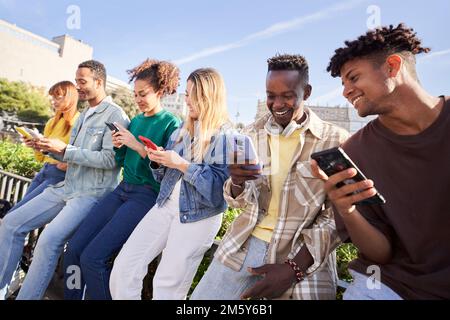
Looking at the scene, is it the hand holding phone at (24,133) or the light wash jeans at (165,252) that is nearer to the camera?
the light wash jeans at (165,252)

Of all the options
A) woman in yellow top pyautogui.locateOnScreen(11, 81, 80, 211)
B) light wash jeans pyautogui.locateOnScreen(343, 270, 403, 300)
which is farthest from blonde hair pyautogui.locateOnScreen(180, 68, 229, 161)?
woman in yellow top pyautogui.locateOnScreen(11, 81, 80, 211)

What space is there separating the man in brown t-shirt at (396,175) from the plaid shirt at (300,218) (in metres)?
0.15

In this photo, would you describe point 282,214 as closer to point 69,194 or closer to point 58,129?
point 69,194

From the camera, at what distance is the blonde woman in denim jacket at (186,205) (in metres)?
2.32

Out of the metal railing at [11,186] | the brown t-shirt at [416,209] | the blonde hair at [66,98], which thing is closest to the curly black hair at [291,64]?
the brown t-shirt at [416,209]

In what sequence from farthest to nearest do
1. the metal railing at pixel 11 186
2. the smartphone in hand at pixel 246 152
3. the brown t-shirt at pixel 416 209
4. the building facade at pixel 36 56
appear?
the building facade at pixel 36 56, the metal railing at pixel 11 186, the smartphone in hand at pixel 246 152, the brown t-shirt at pixel 416 209

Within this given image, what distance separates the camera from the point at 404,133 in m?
1.77

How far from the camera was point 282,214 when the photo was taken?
6.63 ft

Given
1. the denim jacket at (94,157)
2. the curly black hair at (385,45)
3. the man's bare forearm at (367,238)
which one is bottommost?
the man's bare forearm at (367,238)

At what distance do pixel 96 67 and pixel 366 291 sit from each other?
333 centimetres

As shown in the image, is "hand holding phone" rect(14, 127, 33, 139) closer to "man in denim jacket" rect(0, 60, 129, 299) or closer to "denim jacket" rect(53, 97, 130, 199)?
"man in denim jacket" rect(0, 60, 129, 299)

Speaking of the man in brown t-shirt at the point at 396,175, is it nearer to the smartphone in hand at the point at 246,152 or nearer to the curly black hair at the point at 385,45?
the curly black hair at the point at 385,45

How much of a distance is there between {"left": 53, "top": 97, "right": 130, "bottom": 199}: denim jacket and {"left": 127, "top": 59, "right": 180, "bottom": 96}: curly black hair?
0.48 metres

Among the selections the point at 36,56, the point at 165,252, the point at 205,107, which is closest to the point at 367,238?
the point at 165,252
